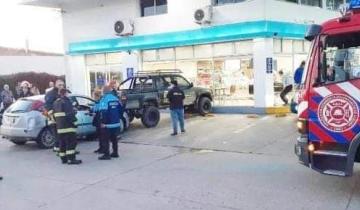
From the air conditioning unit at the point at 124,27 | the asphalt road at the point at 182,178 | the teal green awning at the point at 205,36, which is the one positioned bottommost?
the asphalt road at the point at 182,178

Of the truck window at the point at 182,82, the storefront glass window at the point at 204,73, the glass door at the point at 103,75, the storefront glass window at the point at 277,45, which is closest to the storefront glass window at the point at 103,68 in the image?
the glass door at the point at 103,75

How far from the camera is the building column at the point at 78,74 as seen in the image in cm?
2366

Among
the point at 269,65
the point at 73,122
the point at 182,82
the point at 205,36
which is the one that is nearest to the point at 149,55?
the point at 205,36

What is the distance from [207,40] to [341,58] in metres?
12.1

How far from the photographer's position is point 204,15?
1797cm

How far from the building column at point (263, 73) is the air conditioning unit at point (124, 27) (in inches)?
247

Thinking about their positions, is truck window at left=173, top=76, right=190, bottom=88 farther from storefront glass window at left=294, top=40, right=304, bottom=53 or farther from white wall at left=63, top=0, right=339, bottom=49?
storefront glass window at left=294, top=40, right=304, bottom=53

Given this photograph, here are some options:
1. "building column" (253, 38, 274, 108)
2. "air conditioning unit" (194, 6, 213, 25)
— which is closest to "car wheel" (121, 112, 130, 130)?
"building column" (253, 38, 274, 108)

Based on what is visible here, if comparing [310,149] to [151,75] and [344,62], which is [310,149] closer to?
[344,62]

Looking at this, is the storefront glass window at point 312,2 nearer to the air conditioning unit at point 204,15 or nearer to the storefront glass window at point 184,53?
the air conditioning unit at point 204,15

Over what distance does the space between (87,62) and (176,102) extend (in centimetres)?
1127

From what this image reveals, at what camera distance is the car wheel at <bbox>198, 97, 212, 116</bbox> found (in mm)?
17391

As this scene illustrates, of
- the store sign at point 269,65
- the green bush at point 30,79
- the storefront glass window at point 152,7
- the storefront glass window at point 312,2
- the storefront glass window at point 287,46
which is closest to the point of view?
the store sign at point 269,65

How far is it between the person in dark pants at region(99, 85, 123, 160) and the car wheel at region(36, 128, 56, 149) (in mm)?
2793
